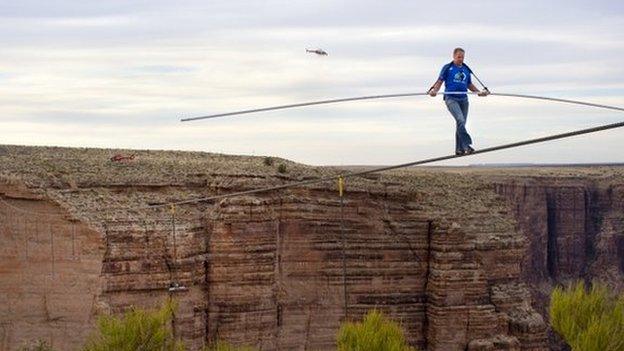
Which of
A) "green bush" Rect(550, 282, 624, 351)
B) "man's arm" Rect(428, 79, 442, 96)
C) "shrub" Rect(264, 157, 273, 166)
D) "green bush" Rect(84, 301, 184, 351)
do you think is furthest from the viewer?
"shrub" Rect(264, 157, 273, 166)

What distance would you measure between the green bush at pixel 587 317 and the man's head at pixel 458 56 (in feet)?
24.8

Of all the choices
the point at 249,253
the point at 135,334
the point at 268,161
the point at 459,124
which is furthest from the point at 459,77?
the point at 268,161

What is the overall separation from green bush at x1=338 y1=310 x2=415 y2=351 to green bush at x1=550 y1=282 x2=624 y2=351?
3614 millimetres

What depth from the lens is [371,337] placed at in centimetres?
2388

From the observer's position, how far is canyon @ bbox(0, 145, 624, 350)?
29.9 metres

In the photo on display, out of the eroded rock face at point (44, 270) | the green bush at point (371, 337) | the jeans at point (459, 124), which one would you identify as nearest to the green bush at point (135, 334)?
the green bush at point (371, 337)

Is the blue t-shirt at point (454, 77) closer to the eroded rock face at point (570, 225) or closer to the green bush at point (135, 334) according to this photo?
the green bush at point (135, 334)

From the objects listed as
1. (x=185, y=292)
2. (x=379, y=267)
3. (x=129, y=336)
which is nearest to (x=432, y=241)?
(x=379, y=267)

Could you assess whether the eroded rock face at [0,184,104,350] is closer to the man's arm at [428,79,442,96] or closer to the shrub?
the shrub

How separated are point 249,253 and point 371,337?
9876 millimetres

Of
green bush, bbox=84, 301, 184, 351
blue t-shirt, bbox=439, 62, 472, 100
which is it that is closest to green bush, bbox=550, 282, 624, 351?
blue t-shirt, bbox=439, 62, 472, 100

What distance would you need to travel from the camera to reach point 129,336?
24047mm

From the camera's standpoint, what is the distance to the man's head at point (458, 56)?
16.8m

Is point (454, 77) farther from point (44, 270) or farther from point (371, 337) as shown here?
point (44, 270)
